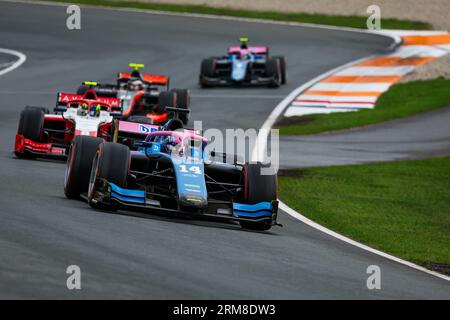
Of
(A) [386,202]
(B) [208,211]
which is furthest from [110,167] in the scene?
(A) [386,202]

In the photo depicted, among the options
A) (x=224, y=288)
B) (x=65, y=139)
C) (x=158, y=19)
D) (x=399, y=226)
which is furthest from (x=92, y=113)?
(x=158, y=19)

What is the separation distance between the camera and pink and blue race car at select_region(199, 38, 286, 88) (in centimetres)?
3312

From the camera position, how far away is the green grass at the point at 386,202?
14.0 metres

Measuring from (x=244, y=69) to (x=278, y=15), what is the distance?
13250mm

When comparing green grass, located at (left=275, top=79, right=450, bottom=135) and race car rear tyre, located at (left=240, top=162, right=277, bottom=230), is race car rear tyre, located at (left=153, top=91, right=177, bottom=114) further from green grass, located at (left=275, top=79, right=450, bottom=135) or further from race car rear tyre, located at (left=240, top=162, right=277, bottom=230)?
race car rear tyre, located at (left=240, top=162, right=277, bottom=230)

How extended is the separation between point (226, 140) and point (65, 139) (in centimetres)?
581

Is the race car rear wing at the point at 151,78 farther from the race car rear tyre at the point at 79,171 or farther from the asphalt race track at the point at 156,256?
the race car rear tyre at the point at 79,171

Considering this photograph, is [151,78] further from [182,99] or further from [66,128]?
[66,128]

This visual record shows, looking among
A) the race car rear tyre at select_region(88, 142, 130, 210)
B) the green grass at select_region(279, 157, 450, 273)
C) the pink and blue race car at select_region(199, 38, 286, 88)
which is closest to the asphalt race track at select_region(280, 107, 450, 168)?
the green grass at select_region(279, 157, 450, 273)

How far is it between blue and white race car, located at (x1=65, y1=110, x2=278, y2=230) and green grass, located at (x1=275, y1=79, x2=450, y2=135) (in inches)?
464

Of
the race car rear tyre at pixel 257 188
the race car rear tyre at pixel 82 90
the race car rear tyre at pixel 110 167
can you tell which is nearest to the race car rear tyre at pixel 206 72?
the race car rear tyre at pixel 82 90

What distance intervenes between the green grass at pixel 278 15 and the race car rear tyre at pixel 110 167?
3220cm

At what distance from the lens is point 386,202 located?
17531mm

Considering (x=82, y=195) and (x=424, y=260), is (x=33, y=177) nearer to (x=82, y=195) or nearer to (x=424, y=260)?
(x=82, y=195)
